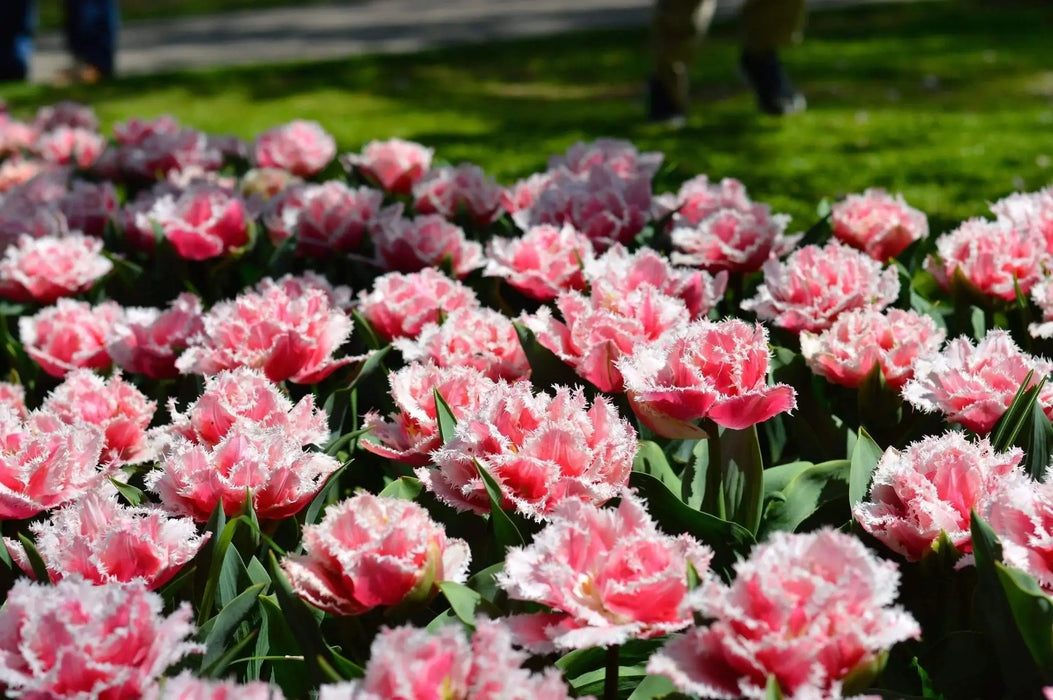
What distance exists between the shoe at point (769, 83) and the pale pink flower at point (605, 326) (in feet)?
14.8

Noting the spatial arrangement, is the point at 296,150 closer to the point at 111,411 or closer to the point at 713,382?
the point at 111,411

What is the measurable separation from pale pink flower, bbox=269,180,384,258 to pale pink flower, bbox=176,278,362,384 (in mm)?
930

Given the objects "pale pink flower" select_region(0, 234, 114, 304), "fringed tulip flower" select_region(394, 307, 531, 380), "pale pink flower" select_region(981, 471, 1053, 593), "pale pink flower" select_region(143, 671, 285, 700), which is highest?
"pale pink flower" select_region(981, 471, 1053, 593)

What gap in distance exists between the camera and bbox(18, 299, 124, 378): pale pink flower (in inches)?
94.1

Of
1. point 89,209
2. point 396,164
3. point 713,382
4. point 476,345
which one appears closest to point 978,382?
point 713,382

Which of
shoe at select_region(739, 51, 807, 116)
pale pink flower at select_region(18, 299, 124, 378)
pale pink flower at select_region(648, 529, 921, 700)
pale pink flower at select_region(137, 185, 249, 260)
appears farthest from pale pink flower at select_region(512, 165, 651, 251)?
shoe at select_region(739, 51, 807, 116)

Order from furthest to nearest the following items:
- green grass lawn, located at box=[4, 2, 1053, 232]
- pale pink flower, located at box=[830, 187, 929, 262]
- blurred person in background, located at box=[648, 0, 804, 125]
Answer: blurred person in background, located at box=[648, 0, 804, 125], green grass lawn, located at box=[4, 2, 1053, 232], pale pink flower, located at box=[830, 187, 929, 262]

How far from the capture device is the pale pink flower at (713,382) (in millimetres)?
1555

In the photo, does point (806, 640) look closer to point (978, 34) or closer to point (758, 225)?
point (758, 225)

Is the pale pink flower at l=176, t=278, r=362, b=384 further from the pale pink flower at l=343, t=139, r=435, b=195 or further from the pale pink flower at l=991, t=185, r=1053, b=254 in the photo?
the pale pink flower at l=343, t=139, r=435, b=195

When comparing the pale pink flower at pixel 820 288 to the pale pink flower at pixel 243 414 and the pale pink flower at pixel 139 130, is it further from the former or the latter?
the pale pink flower at pixel 139 130

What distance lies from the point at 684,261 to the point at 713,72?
5.82 metres

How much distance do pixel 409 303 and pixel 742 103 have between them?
4.95 meters

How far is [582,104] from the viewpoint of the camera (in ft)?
24.4
